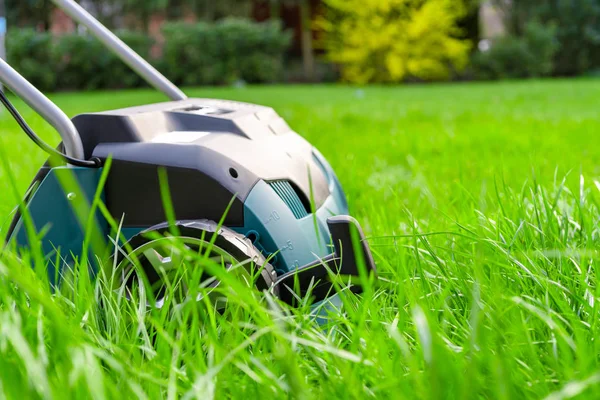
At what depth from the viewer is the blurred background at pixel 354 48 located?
15125mm

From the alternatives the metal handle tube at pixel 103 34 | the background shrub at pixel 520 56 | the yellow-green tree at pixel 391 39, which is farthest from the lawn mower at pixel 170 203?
the background shrub at pixel 520 56

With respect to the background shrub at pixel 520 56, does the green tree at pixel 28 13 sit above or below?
above

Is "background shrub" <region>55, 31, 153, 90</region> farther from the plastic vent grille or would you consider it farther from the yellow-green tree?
the plastic vent grille

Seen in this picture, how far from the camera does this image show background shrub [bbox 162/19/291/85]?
50.8 feet

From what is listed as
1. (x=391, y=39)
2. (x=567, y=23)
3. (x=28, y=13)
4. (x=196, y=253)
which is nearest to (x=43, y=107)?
(x=196, y=253)

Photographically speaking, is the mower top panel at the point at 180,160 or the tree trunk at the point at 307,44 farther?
the tree trunk at the point at 307,44

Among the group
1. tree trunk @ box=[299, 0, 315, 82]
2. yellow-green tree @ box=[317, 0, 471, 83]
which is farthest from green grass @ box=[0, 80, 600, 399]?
tree trunk @ box=[299, 0, 315, 82]

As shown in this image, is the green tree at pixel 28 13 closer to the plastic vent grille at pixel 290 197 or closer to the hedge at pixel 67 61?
the hedge at pixel 67 61

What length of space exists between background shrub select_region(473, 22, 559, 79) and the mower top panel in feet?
52.6

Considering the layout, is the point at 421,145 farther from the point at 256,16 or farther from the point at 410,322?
the point at 256,16

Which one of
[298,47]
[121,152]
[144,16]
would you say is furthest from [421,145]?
[144,16]

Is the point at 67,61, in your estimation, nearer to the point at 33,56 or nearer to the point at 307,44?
the point at 33,56

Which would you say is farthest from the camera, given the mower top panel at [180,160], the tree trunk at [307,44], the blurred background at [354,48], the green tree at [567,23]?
the green tree at [567,23]

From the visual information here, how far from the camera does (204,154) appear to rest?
4.32 feet
